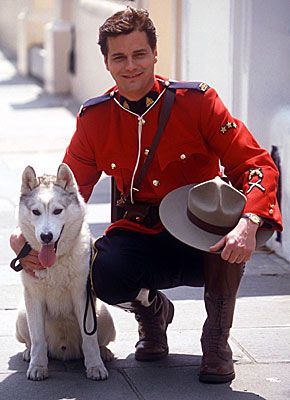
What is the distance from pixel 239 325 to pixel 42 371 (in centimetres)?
127

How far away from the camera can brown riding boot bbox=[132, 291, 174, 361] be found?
16.2 ft

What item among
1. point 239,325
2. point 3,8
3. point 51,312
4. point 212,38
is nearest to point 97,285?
point 51,312

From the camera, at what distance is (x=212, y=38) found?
308 inches

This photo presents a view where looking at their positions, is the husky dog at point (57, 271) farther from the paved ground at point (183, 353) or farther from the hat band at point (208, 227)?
the hat band at point (208, 227)

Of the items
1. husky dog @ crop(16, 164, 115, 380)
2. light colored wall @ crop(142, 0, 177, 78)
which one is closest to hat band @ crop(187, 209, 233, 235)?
husky dog @ crop(16, 164, 115, 380)

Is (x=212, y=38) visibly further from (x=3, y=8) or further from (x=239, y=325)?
(x=3, y=8)

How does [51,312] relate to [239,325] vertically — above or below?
above

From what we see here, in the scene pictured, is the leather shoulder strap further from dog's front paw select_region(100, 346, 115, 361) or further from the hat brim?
dog's front paw select_region(100, 346, 115, 361)

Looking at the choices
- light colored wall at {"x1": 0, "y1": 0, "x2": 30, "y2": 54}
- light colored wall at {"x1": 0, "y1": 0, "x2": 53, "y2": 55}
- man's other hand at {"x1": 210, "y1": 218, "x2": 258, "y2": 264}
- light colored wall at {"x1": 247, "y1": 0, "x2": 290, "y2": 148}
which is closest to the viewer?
man's other hand at {"x1": 210, "y1": 218, "x2": 258, "y2": 264}

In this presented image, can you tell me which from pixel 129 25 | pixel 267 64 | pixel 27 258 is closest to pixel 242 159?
pixel 129 25

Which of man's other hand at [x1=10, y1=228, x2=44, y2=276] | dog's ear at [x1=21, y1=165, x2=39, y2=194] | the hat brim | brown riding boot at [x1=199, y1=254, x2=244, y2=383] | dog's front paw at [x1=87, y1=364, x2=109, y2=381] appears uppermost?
dog's ear at [x1=21, y1=165, x2=39, y2=194]

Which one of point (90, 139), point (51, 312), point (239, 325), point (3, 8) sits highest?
point (90, 139)

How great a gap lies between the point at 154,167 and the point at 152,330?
818mm

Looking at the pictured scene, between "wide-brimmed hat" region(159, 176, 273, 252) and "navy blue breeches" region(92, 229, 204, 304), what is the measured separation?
0.67ft
